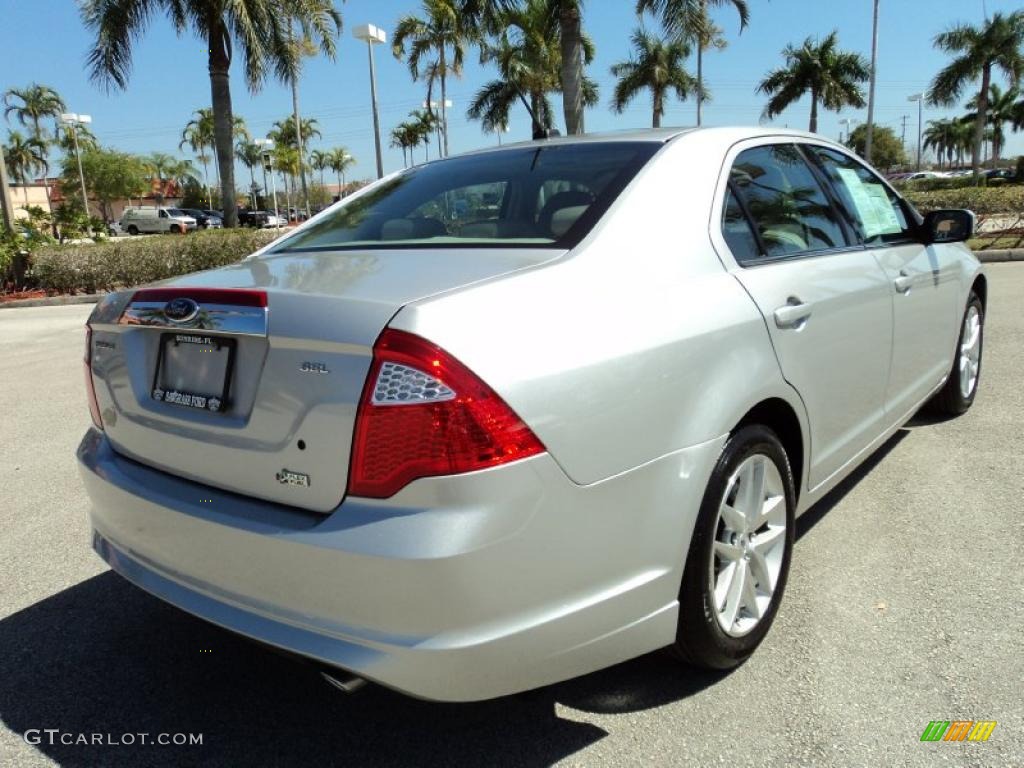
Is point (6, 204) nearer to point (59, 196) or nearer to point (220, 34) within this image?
point (220, 34)

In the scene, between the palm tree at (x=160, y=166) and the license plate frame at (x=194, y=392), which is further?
the palm tree at (x=160, y=166)

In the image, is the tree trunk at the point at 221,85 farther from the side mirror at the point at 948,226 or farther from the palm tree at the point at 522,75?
→ the side mirror at the point at 948,226

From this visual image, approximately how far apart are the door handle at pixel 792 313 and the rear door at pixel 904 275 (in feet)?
3.00

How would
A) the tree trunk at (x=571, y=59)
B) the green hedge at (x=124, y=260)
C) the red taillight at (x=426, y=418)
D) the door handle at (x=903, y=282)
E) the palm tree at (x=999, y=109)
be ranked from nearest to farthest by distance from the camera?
the red taillight at (x=426, y=418) → the door handle at (x=903, y=282) → the green hedge at (x=124, y=260) → the tree trunk at (x=571, y=59) → the palm tree at (x=999, y=109)

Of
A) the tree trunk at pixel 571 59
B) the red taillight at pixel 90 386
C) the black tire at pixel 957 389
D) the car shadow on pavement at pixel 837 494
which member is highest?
the tree trunk at pixel 571 59

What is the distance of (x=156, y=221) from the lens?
1929 inches

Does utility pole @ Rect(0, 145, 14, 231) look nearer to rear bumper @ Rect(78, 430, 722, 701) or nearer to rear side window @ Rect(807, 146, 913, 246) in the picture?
rear side window @ Rect(807, 146, 913, 246)

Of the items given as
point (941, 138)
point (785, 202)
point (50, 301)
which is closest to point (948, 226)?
point (785, 202)

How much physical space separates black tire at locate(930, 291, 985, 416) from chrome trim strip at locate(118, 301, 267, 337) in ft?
13.3

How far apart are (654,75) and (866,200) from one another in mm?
40252

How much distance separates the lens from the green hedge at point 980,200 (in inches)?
640

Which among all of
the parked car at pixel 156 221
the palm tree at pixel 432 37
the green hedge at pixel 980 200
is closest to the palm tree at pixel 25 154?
the parked car at pixel 156 221

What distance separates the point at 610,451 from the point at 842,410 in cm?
150

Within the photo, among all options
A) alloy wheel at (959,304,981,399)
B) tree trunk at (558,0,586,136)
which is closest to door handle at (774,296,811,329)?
alloy wheel at (959,304,981,399)
